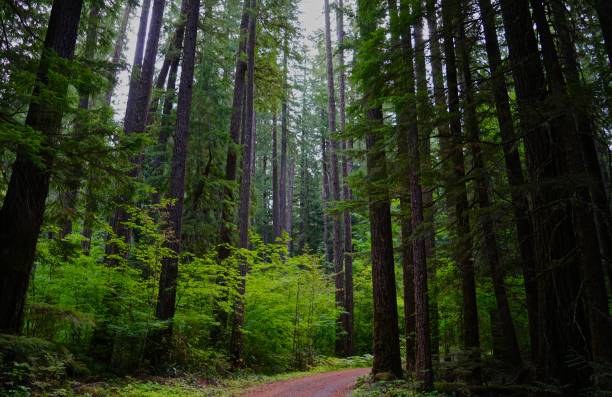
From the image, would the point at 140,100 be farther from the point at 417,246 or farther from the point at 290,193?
the point at 290,193

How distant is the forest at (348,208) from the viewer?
5250mm

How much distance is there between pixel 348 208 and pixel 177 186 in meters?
4.57

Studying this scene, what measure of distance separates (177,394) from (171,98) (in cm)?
1238

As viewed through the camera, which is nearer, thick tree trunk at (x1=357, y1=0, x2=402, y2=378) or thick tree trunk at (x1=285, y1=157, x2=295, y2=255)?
thick tree trunk at (x1=357, y1=0, x2=402, y2=378)

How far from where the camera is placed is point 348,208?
1030 centimetres

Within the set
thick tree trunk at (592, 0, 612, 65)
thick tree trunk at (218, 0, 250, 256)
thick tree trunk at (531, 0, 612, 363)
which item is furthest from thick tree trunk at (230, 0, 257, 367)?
thick tree trunk at (592, 0, 612, 65)

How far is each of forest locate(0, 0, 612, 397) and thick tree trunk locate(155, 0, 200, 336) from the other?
0.06 meters

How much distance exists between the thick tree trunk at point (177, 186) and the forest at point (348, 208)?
0.06m

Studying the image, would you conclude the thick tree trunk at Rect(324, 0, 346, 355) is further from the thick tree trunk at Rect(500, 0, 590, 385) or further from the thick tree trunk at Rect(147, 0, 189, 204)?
the thick tree trunk at Rect(500, 0, 590, 385)

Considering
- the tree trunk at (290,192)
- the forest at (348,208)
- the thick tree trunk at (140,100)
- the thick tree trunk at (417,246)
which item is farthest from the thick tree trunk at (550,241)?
the tree trunk at (290,192)

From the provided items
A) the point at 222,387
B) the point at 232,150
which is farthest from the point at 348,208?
the point at 232,150

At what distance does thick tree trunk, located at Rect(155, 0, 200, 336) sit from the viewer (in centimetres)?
999

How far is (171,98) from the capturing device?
1680cm

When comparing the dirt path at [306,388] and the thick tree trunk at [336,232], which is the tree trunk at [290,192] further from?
the dirt path at [306,388]
